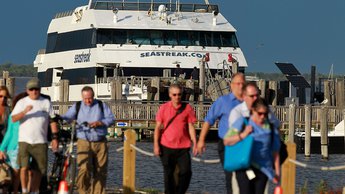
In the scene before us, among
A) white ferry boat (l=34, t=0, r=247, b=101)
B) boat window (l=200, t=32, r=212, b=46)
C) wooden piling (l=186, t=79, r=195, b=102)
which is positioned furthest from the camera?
boat window (l=200, t=32, r=212, b=46)

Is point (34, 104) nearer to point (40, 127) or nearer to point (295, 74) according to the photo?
point (40, 127)

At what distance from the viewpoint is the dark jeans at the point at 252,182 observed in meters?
14.2

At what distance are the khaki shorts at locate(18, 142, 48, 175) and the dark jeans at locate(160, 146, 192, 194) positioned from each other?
64.2 inches

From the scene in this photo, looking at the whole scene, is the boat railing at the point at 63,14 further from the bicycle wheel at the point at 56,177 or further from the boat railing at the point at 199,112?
the bicycle wheel at the point at 56,177

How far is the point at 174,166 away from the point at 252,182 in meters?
3.02

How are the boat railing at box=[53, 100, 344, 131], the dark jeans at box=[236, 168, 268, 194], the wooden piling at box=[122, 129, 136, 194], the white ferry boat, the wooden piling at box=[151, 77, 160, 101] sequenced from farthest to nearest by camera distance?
the white ferry boat → the wooden piling at box=[151, 77, 160, 101] → the boat railing at box=[53, 100, 344, 131] → the wooden piling at box=[122, 129, 136, 194] → the dark jeans at box=[236, 168, 268, 194]

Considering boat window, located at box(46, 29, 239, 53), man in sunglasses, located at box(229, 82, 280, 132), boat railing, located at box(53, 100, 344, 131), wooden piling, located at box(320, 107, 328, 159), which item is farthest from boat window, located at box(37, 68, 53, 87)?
man in sunglasses, located at box(229, 82, 280, 132)

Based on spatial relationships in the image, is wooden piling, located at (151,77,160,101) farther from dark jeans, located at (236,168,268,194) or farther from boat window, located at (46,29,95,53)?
dark jeans, located at (236,168,268,194)

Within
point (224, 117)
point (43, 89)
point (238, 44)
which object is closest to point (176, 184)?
point (224, 117)

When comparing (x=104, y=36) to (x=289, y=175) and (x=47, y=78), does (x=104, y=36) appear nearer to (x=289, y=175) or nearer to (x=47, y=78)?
(x=47, y=78)

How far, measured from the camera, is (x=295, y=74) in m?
52.4

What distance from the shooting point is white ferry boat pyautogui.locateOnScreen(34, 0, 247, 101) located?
5344 centimetres

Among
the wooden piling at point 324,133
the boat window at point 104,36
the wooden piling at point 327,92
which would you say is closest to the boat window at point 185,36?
the boat window at point 104,36

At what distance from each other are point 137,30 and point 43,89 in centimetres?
793
